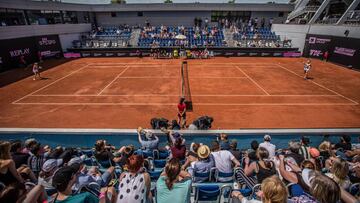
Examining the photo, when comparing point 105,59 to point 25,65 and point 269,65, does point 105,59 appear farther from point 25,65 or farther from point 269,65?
point 269,65

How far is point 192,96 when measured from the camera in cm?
1755

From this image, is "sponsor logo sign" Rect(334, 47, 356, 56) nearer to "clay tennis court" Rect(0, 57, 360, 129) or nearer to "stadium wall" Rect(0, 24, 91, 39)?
"clay tennis court" Rect(0, 57, 360, 129)

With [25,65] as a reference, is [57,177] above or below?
above

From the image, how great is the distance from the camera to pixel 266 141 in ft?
22.0

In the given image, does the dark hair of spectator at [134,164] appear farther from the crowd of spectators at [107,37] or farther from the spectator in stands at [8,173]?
the crowd of spectators at [107,37]

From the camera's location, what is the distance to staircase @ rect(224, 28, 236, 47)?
126 ft

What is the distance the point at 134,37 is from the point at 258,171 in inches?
1580

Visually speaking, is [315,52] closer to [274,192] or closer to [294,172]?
[294,172]

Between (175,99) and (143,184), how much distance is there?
13211 mm

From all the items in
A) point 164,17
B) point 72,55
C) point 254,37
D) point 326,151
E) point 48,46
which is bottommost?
point 72,55

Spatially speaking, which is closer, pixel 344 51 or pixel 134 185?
pixel 134 185

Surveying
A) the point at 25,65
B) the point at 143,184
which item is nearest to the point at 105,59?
the point at 25,65

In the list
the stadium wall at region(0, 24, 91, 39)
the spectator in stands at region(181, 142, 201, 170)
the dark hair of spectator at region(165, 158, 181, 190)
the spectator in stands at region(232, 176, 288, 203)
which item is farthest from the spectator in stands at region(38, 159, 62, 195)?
the stadium wall at region(0, 24, 91, 39)

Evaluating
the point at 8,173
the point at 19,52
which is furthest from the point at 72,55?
the point at 8,173
